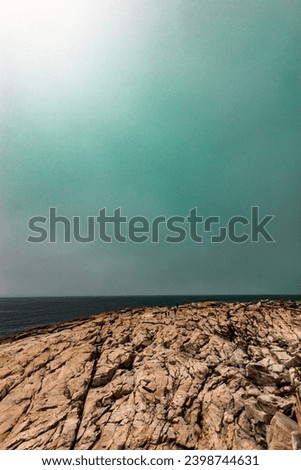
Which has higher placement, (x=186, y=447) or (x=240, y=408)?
(x=240, y=408)

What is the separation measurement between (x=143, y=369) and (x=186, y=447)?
16.8ft

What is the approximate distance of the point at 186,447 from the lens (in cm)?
1098

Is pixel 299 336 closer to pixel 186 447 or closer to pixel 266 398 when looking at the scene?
Result: pixel 266 398

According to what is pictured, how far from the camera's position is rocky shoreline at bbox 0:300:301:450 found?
11.3 metres

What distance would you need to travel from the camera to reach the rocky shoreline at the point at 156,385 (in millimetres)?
11344

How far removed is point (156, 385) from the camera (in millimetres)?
14117

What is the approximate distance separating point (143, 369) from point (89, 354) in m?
4.52

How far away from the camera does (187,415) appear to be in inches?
489

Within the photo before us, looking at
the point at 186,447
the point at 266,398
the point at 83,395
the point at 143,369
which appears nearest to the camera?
the point at 186,447

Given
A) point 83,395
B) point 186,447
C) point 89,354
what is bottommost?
point 186,447
